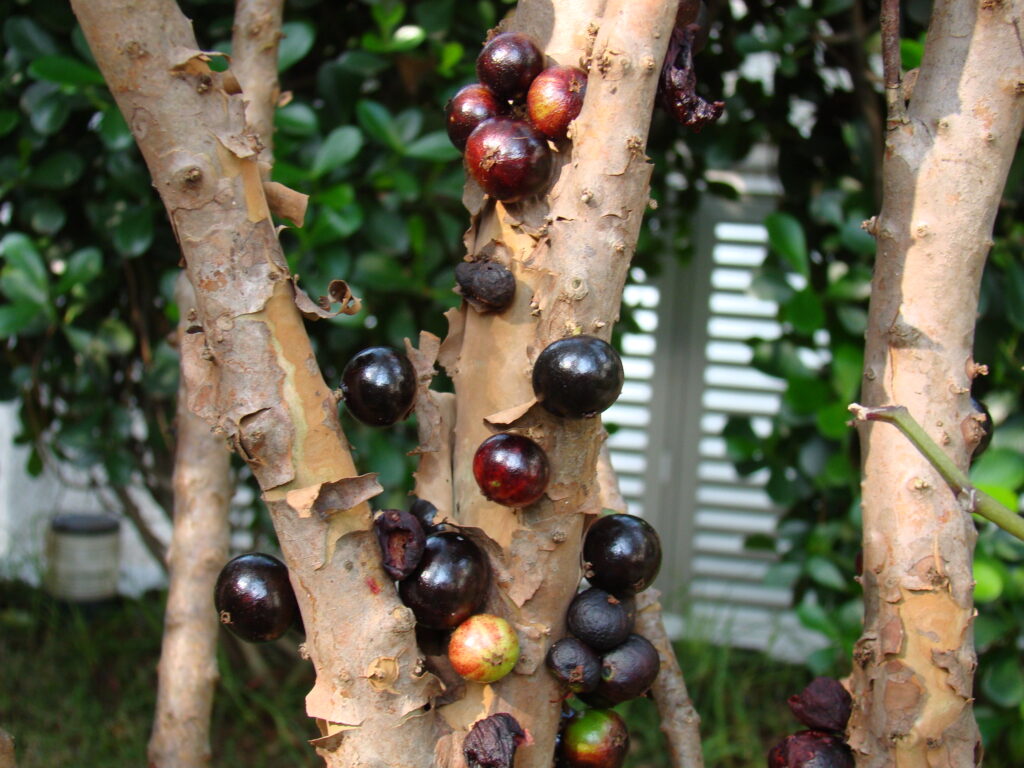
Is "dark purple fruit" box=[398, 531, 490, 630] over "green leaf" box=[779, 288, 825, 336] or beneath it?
over

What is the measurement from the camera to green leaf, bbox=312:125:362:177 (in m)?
1.88

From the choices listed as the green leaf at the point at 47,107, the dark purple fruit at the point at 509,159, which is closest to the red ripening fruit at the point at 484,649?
the dark purple fruit at the point at 509,159

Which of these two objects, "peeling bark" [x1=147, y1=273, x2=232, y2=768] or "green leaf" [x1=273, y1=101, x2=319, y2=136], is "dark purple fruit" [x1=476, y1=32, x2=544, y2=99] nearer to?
"peeling bark" [x1=147, y1=273, x2=232, y2=768]

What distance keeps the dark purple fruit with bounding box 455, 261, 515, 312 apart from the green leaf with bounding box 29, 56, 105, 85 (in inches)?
48.3

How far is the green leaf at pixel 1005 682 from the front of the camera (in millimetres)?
1994

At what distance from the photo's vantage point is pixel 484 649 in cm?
93

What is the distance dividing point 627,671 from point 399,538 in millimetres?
296

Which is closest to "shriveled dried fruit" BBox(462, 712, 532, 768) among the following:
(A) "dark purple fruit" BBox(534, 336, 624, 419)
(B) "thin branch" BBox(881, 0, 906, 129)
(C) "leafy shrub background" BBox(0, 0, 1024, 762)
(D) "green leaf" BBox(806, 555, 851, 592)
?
(A) "dark purple fruit" BBox(534, 336, 624, 419)

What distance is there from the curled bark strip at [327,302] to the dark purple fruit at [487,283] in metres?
0.12

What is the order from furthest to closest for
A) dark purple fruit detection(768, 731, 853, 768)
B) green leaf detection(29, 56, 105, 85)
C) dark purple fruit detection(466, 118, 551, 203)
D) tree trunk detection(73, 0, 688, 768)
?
1. green leaf detection(29, 56, 105, 85)
2. dark purple fruit detection(768, 731, 853, 768)
3. dark purple fruit detection(466, 118, 551, 203)
4. tree trunk detection(73, 0, 688, 768)

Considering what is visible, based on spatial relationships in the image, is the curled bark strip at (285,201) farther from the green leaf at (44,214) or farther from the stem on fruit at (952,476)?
the green leaf at (44,214)

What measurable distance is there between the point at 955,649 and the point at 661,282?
2.21 meters

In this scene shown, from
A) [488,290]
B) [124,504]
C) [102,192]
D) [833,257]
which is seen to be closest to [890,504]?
[488,290]

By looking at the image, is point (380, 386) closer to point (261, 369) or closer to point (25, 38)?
point (261, 369)
